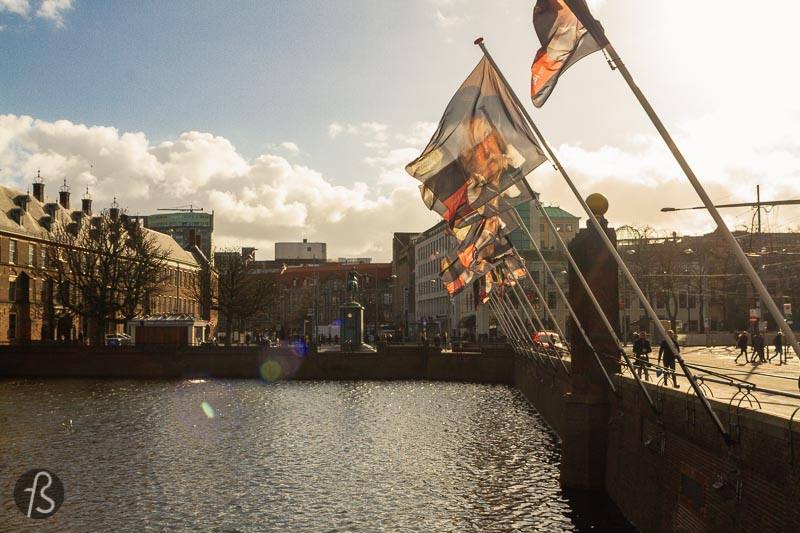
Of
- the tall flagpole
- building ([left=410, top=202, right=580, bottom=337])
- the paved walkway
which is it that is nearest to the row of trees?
building ([left=410, top=202, right=580, bottom=337])

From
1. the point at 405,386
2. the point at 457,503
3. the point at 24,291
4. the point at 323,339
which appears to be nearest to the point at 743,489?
the point at 457,503

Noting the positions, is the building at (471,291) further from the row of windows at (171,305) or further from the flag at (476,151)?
the flag at (476,151)

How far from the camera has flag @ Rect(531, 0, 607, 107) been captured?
13672mm

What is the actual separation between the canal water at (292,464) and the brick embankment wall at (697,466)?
5.60ft

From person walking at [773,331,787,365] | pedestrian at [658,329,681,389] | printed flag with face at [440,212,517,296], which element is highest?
printed flag with face at [440,212,517,296]

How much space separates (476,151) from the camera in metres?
17.9

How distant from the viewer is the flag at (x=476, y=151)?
57.4 feet

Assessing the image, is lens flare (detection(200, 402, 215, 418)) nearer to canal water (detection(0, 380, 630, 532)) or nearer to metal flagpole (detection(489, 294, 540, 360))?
canal water (detection(0, 380, 630, 532))

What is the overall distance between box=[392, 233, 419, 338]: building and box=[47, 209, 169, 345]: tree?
237ft

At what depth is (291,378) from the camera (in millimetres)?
72750

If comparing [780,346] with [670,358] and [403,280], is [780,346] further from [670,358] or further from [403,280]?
[403,280]

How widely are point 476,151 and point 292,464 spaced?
15.7 metres

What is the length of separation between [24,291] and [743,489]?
8704cm

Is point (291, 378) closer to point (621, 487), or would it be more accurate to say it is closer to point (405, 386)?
point (405, 386)
